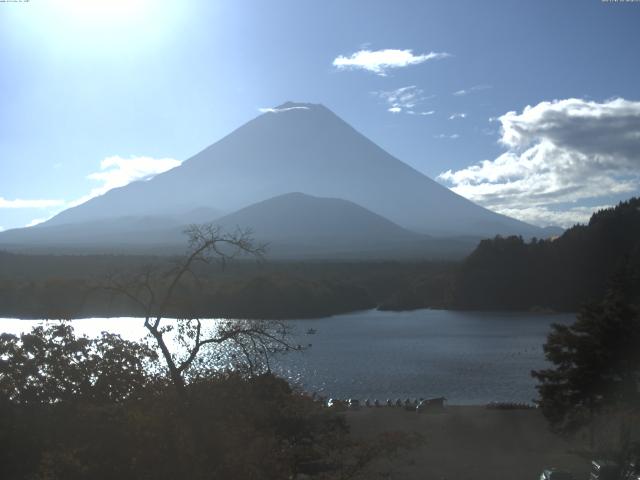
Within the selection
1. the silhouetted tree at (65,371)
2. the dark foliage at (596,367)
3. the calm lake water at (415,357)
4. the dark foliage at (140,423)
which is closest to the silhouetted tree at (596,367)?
the dark foliage at (596,367)

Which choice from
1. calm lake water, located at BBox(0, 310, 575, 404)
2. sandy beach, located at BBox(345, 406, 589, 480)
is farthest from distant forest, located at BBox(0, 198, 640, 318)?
sandy beach, located at BBox(345, 406, 589, 480)

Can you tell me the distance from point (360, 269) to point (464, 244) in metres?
52.6

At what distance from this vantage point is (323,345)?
29719 mm

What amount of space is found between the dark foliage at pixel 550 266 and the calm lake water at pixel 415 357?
18.9 feet

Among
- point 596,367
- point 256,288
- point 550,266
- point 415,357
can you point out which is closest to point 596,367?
point 596,367

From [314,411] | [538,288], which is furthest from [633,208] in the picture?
[314,411]

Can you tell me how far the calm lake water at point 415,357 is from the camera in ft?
65.6

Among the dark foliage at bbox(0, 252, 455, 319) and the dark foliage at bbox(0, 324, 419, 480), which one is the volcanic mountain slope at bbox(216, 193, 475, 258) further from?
the dark foliage at bbox(0, 324, 419, 480)

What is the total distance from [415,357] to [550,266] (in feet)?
87.3

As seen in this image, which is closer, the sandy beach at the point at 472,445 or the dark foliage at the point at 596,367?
the dark foliage at the point at 596,367

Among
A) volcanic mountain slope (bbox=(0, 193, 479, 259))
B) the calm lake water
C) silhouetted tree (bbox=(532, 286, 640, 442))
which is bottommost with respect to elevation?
the calm lake water

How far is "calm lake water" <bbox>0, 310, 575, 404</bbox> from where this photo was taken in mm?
20000

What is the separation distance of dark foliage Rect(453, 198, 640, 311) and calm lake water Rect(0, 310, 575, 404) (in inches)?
227

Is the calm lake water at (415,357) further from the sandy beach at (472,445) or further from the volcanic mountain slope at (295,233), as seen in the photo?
the volcanic mountain slope at (295,233)
